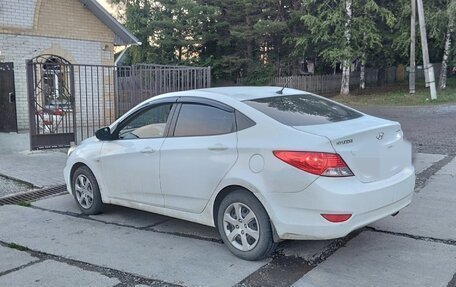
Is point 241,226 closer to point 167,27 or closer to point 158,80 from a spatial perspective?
point 158,80

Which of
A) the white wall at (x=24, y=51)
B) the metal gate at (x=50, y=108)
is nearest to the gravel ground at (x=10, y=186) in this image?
the metal gate at (x=50, y=108)

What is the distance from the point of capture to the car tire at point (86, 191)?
237 inches

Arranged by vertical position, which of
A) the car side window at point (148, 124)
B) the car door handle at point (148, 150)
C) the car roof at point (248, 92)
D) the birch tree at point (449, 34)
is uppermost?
the birch tree at point (449, 34)

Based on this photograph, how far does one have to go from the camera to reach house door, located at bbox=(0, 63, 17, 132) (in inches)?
481

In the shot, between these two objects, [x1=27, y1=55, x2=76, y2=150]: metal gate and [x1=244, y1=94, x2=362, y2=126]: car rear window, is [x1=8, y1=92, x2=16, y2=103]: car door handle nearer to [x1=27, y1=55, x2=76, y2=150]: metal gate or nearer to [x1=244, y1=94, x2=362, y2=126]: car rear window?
[x1=27, y1=55, x2=76, y2=150]: metal gate

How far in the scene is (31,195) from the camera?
722cm

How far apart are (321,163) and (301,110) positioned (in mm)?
997

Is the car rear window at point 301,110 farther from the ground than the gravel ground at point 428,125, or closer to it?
farther from the ground

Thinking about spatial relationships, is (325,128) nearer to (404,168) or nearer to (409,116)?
(404,168)

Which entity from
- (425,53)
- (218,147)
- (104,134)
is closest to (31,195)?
(104,134)

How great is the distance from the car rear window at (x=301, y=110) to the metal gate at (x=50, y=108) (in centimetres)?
668

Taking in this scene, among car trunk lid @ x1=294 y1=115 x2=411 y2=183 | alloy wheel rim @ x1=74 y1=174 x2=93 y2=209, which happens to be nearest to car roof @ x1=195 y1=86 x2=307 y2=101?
car trunk lid @ x1=294 y1=115 x2=411 y2=183

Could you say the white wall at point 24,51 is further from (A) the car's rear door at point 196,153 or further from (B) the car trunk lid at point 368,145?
(B) the car trunk lid at point 368,145

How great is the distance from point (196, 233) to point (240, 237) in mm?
951
